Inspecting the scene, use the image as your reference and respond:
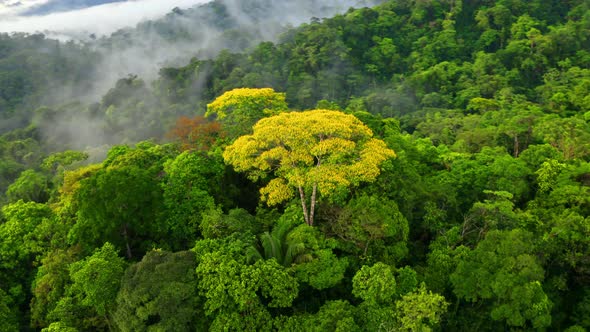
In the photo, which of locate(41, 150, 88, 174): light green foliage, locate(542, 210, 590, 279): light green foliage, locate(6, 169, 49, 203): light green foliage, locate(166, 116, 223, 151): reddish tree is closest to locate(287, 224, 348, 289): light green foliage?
locate(542, 210, 590, 279): light green foliage

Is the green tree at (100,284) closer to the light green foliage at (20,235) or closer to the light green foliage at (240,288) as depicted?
the light green foliage at (240,288)

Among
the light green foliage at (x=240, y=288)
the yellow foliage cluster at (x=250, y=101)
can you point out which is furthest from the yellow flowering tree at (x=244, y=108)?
the light green foliage at (x=240, y=288)

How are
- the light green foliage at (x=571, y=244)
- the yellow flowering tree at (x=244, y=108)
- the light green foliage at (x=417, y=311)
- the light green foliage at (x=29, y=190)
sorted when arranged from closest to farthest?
the light green foliage at (x=417, y=311) → the light green foliage at (x=571, y=244) → the yellow flowering tree at (x=244, y=108) → the light green foliage at (x=29, y=190)

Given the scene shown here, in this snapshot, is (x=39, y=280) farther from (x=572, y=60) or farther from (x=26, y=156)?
(x=572, y=60)

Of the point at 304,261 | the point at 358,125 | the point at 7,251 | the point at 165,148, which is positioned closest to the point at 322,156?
the point at 358,125

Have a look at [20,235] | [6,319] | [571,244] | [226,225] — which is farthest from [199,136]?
[571,244]

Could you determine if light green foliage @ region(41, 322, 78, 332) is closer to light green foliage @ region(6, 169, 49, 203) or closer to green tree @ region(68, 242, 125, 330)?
green tree @ region(68, 242, 125, 330)
